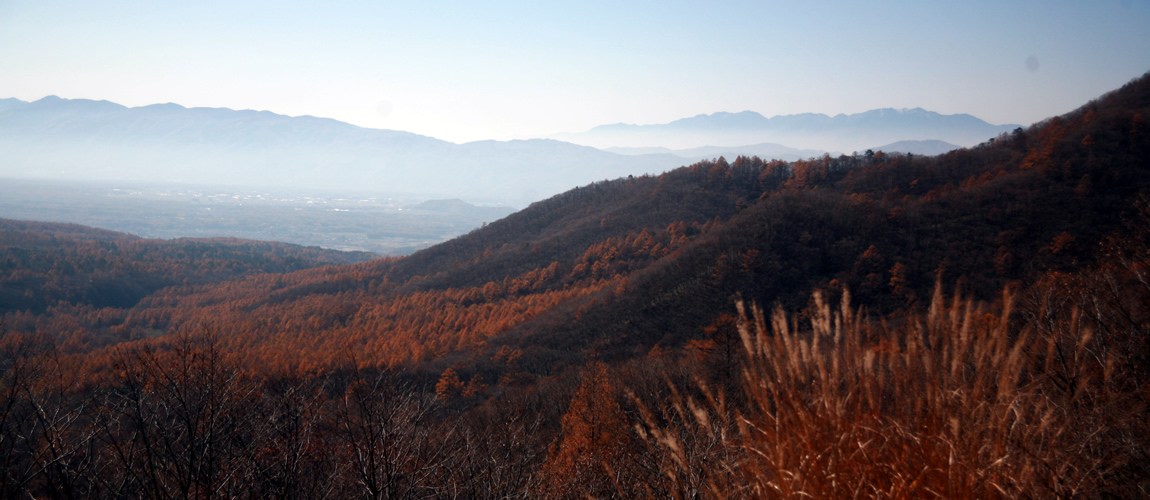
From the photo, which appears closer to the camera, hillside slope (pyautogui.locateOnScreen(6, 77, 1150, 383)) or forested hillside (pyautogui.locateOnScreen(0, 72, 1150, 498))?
forested hillside (pyautogui.locateOnScreen(0, 72, 1150, 498))

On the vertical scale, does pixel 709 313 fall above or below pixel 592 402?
below

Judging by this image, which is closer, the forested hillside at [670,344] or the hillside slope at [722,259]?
the forested hillside at [670,344]

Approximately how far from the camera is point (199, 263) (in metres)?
151

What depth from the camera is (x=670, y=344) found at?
2064 inches

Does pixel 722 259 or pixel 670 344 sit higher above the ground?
pixel 722 259

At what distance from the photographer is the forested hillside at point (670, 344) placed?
149 inches

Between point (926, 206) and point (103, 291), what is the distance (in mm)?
178645

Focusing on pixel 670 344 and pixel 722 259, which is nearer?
pixel 670 344

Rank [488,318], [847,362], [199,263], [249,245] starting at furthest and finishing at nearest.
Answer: [249,245] < [199,263] < [488,318] < [847,362]

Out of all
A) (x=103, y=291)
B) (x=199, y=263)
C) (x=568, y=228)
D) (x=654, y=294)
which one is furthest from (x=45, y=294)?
(x=654, y=294)

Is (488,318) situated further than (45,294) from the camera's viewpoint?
No

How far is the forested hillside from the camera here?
379 centimetres

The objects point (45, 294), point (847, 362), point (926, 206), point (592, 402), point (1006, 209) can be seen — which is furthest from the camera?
point (45, 294)

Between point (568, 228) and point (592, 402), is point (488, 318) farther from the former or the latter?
point (592, 402)
